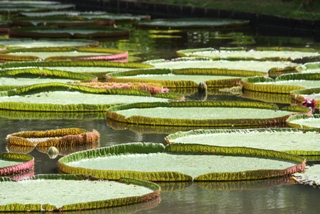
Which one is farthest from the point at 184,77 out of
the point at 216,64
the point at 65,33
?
the point at 65,33

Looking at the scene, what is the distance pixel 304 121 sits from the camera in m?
9.27

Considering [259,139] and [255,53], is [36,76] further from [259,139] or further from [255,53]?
[259,139]

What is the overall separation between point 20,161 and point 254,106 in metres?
3.39

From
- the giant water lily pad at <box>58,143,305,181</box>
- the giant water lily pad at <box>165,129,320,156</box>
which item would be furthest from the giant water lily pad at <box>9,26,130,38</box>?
the giant water lily pad at <box>58,143,305,181</box>

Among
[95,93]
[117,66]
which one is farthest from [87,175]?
[117,66]

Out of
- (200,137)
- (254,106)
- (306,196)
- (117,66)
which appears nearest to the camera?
(306,196)

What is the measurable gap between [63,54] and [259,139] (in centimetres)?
848

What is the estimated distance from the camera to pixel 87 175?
268 inches

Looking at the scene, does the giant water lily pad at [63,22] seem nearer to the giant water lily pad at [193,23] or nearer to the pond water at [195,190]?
the giant water lily pad at [193,23]

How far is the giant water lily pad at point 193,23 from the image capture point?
23703 mm

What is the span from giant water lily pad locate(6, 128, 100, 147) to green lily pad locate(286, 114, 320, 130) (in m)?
1.81

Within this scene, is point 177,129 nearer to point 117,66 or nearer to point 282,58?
point 117,66

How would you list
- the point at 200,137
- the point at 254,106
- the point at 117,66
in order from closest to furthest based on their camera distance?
the point at 200,137, the point at 254,106, the point at 117,66

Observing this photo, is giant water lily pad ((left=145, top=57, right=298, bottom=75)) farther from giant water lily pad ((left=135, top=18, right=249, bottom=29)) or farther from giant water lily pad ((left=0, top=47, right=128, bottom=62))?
giant water lily pad ((left=135, top=18, right=249, bottom=29))
